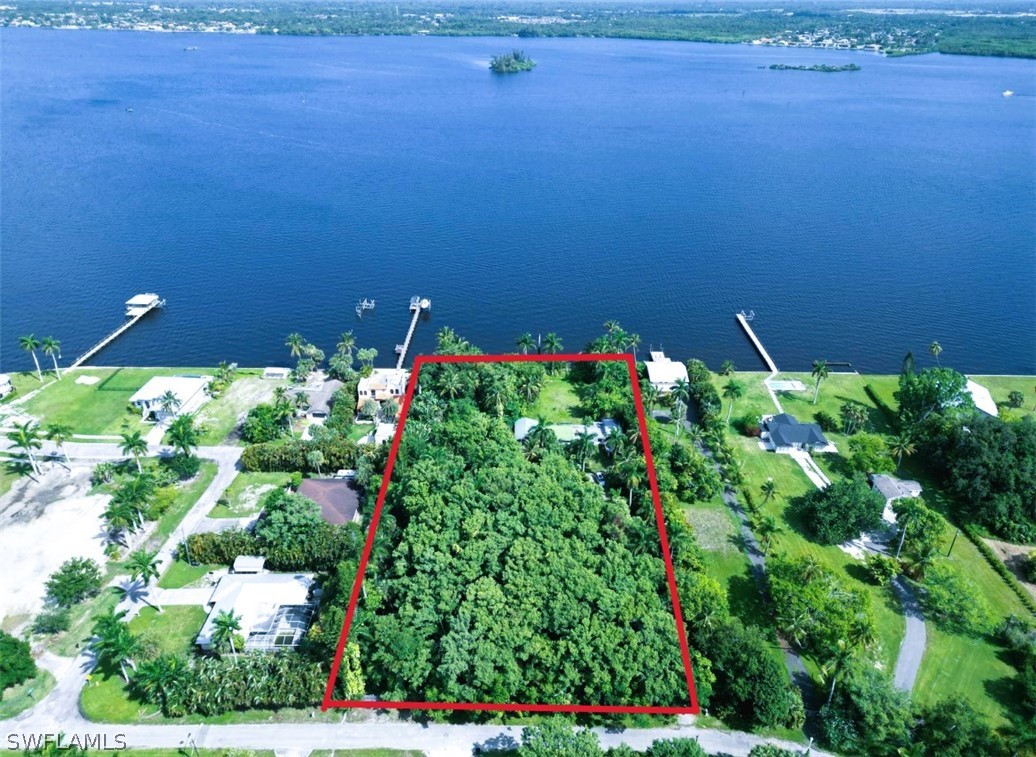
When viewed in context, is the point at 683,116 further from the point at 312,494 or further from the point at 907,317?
the point at 312,494

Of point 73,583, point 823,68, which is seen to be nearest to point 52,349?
point 73,583

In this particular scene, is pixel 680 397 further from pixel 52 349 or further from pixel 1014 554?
pixel 52 349

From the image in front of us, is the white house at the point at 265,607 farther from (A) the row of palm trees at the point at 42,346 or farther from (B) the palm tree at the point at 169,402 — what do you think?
(A) the row of palm trees at the point at 42,346

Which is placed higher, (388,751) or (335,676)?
(335,676)

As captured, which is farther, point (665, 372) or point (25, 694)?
point (665, 372)

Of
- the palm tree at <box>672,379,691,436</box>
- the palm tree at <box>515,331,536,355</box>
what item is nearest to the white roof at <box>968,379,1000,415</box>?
the palm tree at <box>672,379,691,436</box>

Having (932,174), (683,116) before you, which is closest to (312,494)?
(932,174)

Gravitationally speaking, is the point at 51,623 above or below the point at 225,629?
below
